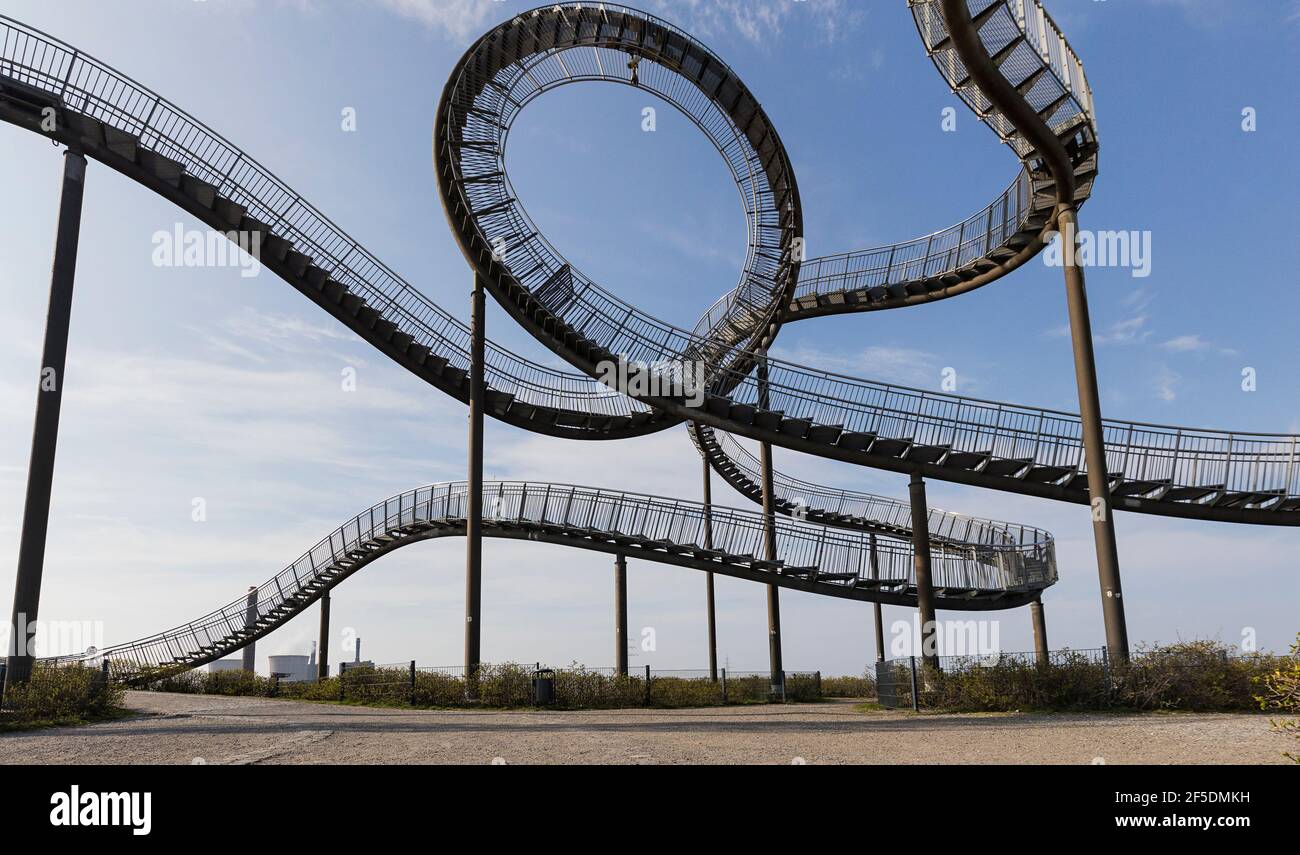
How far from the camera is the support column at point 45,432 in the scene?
15.3m

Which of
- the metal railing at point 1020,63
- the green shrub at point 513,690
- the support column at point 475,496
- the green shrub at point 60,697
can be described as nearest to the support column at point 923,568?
the green shrub at point 513,690

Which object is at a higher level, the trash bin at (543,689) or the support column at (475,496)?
the support column at (475,496)

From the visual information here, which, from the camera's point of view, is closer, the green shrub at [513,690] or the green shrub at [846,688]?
the green shrub at [513,690]

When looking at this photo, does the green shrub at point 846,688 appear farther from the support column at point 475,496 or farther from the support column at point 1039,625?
the support column at point 475,496

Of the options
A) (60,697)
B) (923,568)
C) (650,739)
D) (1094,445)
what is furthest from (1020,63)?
(60,697)

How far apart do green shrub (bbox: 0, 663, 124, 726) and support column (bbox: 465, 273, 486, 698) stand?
307 inches

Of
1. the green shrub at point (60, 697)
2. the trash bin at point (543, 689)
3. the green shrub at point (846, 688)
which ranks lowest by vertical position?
the green shrub at point (846, 688)

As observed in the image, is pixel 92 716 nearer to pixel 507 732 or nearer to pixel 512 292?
pixel 507 732

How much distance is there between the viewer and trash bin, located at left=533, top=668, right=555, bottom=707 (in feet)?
66.4

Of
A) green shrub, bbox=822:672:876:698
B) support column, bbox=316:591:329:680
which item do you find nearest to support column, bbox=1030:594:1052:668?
green shrub, bbox=822:672:876:698

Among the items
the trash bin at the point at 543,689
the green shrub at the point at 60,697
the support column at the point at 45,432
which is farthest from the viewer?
the trash bin at the point at 543,689

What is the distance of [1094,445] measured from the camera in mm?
18984

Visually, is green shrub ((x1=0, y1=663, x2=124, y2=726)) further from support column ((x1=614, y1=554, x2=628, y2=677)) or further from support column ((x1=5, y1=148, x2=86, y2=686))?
support column ((x1=614, y1=554, x2=628, y2=677))

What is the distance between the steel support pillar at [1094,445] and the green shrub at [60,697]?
2042 cm
